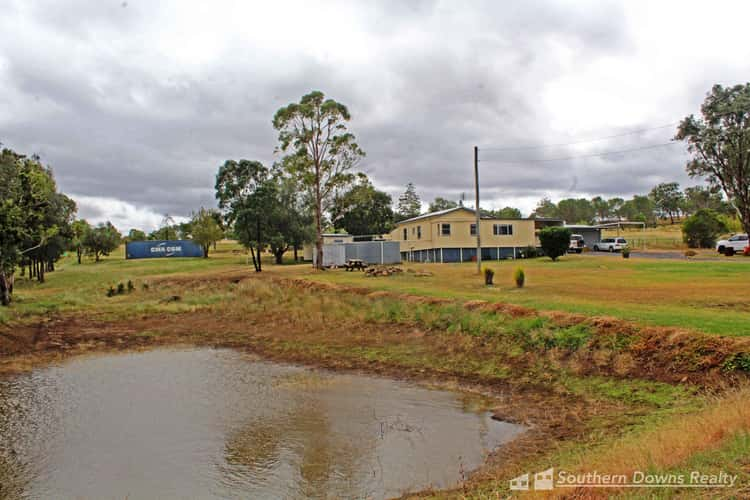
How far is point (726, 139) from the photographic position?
46219mm

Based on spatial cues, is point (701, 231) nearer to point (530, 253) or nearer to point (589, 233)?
point (589, 233)

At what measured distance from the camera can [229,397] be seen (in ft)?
39.9

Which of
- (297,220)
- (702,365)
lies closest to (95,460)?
(702,365)

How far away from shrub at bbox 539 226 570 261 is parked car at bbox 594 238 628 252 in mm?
18008

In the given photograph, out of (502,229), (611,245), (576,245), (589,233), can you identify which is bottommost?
(611,245)

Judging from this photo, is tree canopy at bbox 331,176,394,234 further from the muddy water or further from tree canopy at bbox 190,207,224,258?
the muddy water

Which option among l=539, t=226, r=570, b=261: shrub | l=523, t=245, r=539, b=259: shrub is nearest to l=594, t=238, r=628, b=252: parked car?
l=523, t=245, r=539, b=259: shrub

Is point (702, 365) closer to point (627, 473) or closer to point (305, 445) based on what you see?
point (627, 473)

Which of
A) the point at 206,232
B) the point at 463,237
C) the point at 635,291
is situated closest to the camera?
the point at 635,291

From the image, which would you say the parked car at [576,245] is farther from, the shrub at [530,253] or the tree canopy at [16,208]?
the tree canopy at [16,208]

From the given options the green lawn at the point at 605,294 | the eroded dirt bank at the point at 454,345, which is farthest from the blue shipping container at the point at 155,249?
the eroded dirt bank at the point at 454,345

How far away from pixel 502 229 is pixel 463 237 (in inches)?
180

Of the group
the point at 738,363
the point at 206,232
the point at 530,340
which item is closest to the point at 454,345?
the point at 530,340

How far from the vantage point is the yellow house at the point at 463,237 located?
156ft
